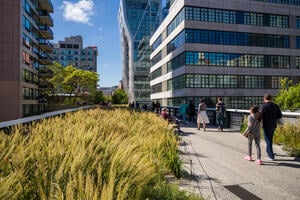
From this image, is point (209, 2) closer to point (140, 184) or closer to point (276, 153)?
point (276, 153)

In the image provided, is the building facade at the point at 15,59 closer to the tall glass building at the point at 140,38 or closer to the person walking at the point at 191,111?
the person walking at the point at 191,111

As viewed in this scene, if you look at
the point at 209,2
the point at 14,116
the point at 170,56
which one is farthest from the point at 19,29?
the point at 209,2

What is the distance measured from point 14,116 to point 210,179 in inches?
1392

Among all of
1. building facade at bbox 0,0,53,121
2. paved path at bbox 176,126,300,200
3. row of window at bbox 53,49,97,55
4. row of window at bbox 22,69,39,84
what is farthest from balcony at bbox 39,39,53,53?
row of window at bbox 53,49,97,55

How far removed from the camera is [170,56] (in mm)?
44312

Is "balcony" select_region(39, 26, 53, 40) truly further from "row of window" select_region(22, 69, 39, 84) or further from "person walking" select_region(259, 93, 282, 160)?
"person walking" select_region(259, 93, 282, 160)

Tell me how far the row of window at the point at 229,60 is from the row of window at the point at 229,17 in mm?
5757

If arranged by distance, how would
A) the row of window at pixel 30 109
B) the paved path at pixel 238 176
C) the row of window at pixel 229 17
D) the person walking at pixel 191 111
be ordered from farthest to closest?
the row of window at pixel 30 109
the row of window at pixel 229 17
the person walking at pixel 191 111
the paved path at pixel 238 176

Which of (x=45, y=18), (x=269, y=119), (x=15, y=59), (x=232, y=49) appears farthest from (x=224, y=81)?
(x=45, y=18)

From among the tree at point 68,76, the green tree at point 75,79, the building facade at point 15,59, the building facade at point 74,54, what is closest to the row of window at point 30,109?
the building facade at point 15,59

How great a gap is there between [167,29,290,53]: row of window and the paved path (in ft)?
101

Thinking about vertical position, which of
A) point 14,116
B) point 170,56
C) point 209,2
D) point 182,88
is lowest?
point 14,116

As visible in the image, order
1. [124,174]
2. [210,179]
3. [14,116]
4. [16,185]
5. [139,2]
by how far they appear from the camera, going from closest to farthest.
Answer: [16,185] < [124,174] < [210,179] < [14,116] < [139,2]

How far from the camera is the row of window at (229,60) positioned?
120ft
